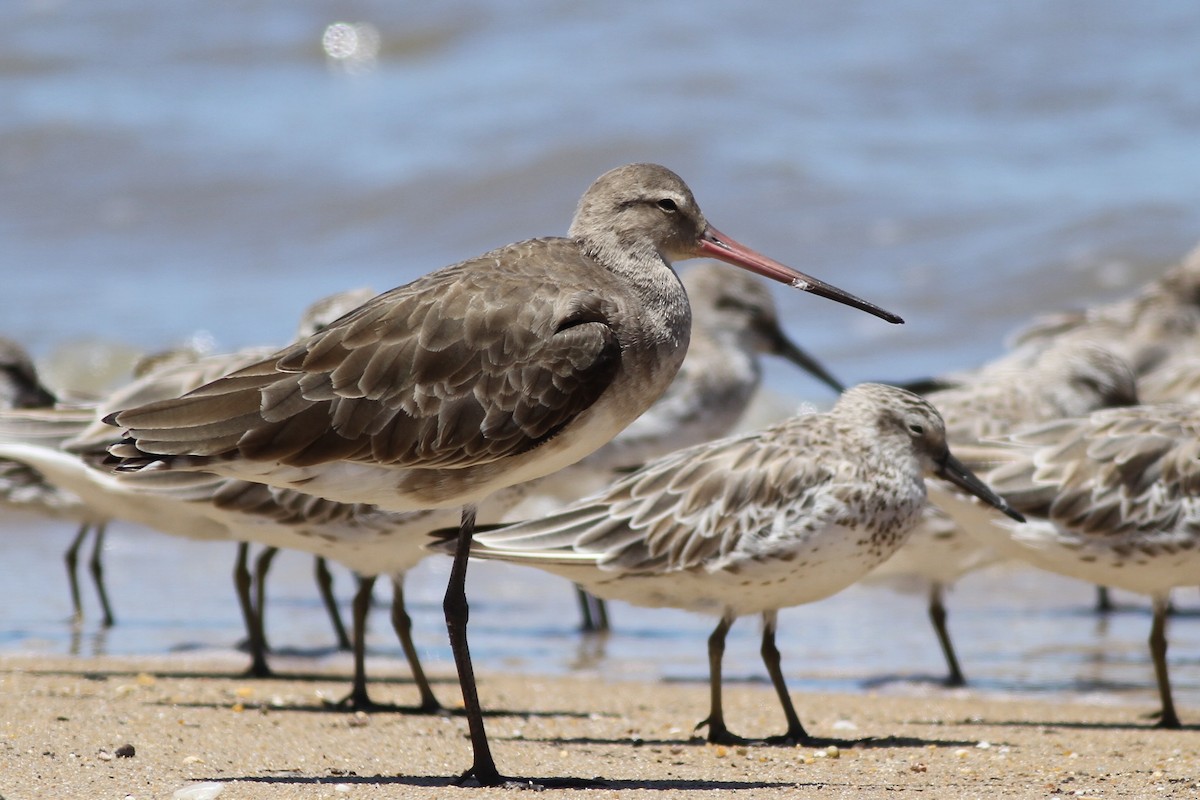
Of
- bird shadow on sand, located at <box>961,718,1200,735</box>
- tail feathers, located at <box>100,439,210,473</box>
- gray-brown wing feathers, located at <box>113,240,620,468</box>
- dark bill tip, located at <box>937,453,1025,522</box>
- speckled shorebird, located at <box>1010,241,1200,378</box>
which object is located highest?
gray-brown wing feathers, located at <box>113,240,620,468</box>

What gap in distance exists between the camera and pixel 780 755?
721 centimetres

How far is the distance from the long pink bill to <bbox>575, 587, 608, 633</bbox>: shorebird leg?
4.03 meters

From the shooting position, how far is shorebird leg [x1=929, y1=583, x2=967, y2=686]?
934 cm

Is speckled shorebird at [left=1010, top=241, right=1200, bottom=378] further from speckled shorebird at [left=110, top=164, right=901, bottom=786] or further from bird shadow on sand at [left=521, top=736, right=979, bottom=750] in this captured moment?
speckled shorebird at [left=110, top=164, right=901, bottom=786]

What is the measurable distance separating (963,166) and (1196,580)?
1490 cm

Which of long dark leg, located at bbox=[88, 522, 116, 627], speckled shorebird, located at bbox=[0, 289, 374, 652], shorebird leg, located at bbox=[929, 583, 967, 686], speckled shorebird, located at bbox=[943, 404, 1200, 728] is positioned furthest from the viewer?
long dark leg, located at bbox=[88, 522, 116, 627]

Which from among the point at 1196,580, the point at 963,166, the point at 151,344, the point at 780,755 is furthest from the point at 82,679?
the point at 963,166

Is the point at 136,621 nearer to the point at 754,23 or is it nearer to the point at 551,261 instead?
the point at 551,261

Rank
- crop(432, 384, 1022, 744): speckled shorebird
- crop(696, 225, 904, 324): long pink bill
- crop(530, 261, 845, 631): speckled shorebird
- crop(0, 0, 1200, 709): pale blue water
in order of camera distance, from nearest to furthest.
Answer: crop(696, 225, 904, 324): long pink bill → crop(432, 384, 1022, 744): speckled shorebird → crop(530, 261, 845, 631): speckled shorebird → crop(0, 0, 1200, 709): pale blue water

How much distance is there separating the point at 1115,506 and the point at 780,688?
2104 mm

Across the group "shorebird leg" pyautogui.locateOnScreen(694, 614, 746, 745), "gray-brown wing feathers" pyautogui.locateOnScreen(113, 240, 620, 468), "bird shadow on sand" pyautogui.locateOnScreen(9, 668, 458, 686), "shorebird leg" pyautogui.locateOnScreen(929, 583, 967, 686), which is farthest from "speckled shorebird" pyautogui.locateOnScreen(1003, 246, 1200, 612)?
"gray-brown wing feathers" pyautogui.locateOnScreen(113, 240, 620, 468)

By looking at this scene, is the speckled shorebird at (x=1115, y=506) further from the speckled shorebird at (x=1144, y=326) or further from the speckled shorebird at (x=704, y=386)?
the speckled shorebird at (x=1144, y=326)

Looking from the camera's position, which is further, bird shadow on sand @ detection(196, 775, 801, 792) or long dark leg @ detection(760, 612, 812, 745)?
long dark leg @ detection(760, 612, 812, 745)

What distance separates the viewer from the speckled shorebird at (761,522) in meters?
7.63
